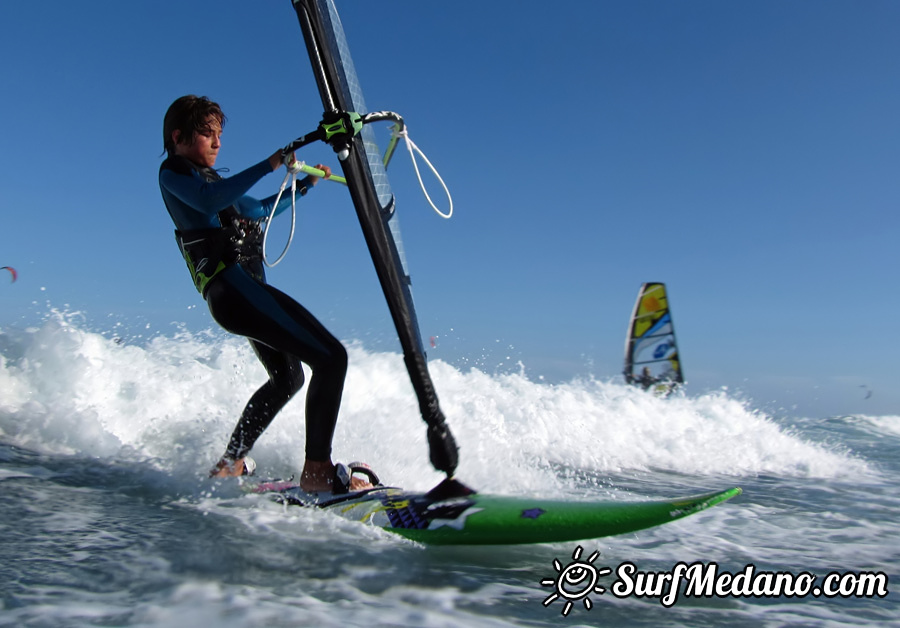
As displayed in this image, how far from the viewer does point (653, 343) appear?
1327 centimetres

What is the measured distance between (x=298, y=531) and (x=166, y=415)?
351cm

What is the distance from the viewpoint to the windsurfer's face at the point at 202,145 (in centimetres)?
324

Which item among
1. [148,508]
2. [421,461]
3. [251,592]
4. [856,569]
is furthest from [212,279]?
[856,569]

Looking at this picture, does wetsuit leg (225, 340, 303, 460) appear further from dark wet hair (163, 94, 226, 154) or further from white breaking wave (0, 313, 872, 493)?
dark wet hair (163, 94, 226, 154)

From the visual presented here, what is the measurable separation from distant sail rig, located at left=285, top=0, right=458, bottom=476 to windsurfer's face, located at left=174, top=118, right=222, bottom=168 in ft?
2.14

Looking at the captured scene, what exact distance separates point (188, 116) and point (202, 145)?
164 mm

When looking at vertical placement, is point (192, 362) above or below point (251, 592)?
above

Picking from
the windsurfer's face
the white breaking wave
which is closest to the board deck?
the white breaking wave

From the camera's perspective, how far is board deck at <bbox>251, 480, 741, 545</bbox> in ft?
8.30

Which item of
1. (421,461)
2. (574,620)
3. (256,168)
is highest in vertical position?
(256,168)

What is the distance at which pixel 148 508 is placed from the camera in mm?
3125

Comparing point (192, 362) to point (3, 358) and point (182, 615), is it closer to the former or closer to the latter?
point (3, 358)

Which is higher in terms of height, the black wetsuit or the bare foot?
the black wetsuit

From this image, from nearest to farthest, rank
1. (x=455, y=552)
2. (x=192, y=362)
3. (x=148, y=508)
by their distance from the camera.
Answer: (x=455, y=552) < (x=148, y=508) < (x=192, y=362)
